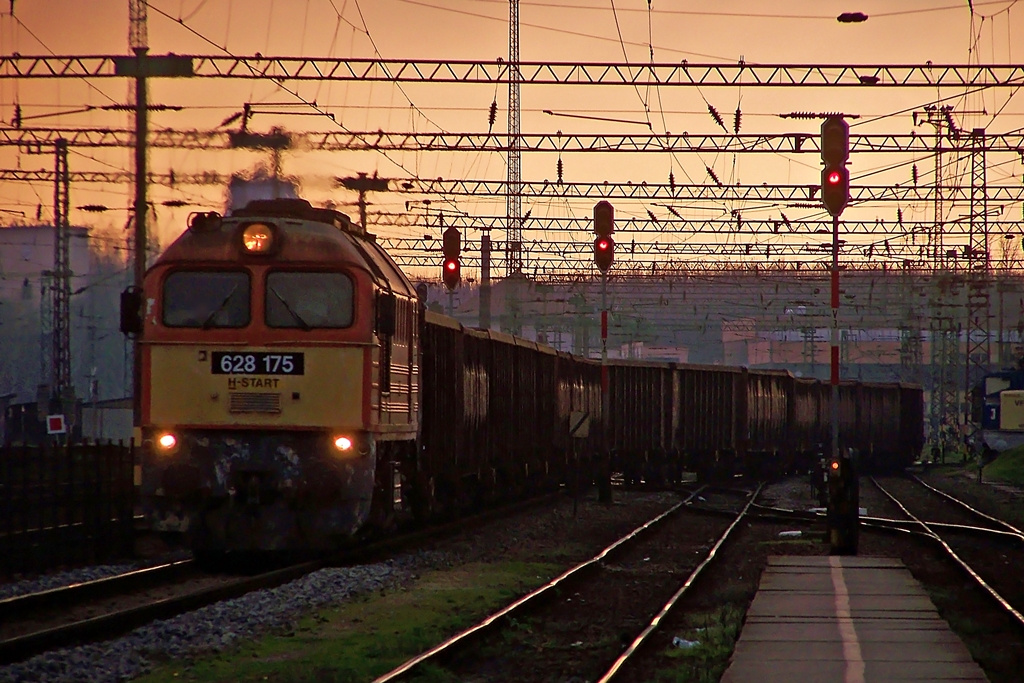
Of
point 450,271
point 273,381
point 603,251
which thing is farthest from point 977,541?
point 273,381

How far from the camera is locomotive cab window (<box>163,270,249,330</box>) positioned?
14.7 meters

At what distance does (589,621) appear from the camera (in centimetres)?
1287

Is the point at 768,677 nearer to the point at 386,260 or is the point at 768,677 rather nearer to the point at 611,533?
the point at 386,260

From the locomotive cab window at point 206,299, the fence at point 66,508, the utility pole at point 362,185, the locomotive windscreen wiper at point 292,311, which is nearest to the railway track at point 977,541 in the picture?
the locomotive windscreen wiper at point 292,311

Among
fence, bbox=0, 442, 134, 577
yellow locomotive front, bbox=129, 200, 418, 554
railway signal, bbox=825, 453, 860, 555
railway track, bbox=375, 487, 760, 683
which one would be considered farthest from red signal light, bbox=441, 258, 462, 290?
yellow locomotive front, bbox=129, 200, 418, 554

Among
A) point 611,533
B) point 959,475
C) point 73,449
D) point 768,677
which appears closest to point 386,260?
point 73,449

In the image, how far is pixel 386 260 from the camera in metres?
17.3

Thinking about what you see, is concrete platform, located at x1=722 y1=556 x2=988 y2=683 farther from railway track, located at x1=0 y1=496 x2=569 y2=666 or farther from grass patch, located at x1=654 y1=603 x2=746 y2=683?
railway track, located at x1=0 y1=496 x2=569 y2=666

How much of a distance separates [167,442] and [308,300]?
206 cm

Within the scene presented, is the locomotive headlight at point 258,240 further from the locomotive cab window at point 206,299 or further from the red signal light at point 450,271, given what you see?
the red signal light at point 450,271

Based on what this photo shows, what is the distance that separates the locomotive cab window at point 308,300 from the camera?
1473 centimetres

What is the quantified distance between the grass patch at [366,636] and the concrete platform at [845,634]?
7.92 feet

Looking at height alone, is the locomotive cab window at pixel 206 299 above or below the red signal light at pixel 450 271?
below

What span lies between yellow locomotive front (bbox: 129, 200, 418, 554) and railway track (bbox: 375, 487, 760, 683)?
2377 millimetres
